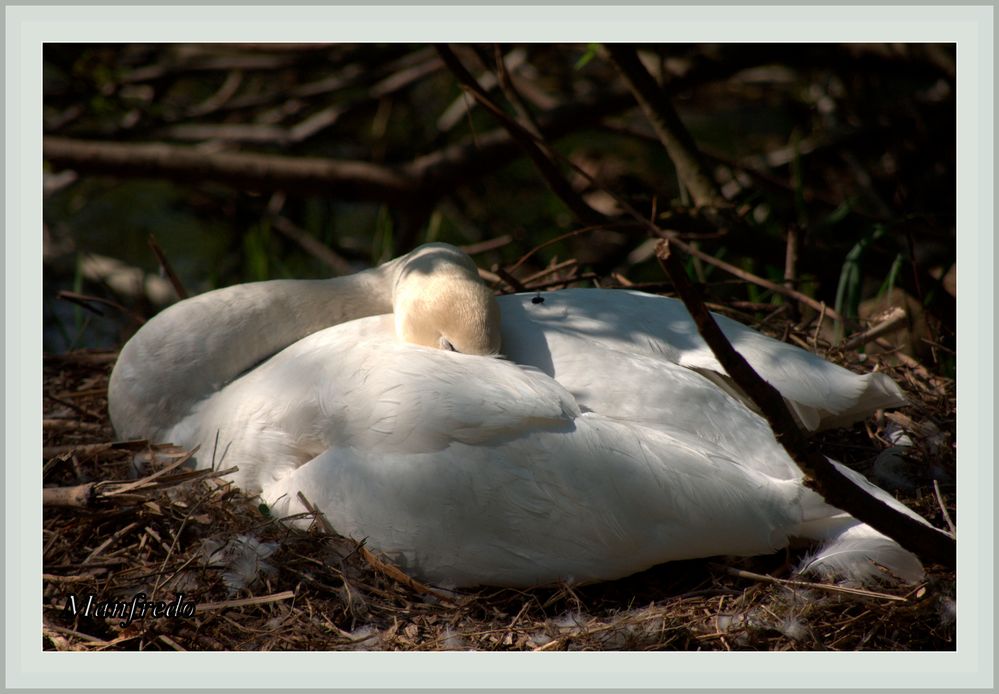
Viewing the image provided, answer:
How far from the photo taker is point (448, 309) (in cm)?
339

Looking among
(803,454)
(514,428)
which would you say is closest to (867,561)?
(803,454)

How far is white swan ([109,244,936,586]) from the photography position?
292cm

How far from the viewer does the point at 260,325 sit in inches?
155

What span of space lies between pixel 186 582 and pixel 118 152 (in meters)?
4.04

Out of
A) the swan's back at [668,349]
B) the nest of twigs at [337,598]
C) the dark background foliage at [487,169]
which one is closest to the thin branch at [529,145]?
the dark background foliage at [487,169]

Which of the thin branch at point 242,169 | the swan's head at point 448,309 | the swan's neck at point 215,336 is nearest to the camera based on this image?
the swan's head at point 448,309

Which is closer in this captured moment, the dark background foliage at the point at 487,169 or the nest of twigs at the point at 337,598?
the nest of twigs at the point at 337,598

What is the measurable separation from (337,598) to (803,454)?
152cm

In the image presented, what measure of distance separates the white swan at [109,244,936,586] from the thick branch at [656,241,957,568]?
1.38 feet

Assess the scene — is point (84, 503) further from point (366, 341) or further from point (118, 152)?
point (118, 152)

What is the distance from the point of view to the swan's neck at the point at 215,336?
3.68 metres

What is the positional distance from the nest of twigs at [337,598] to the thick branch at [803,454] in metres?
0.38

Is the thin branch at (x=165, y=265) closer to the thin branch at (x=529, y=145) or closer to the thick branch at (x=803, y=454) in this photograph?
the thin branch at (x=529, y=145)

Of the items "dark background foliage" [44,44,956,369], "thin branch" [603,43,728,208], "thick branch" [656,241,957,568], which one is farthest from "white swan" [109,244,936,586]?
"thin branch" [603,43,728,208]
